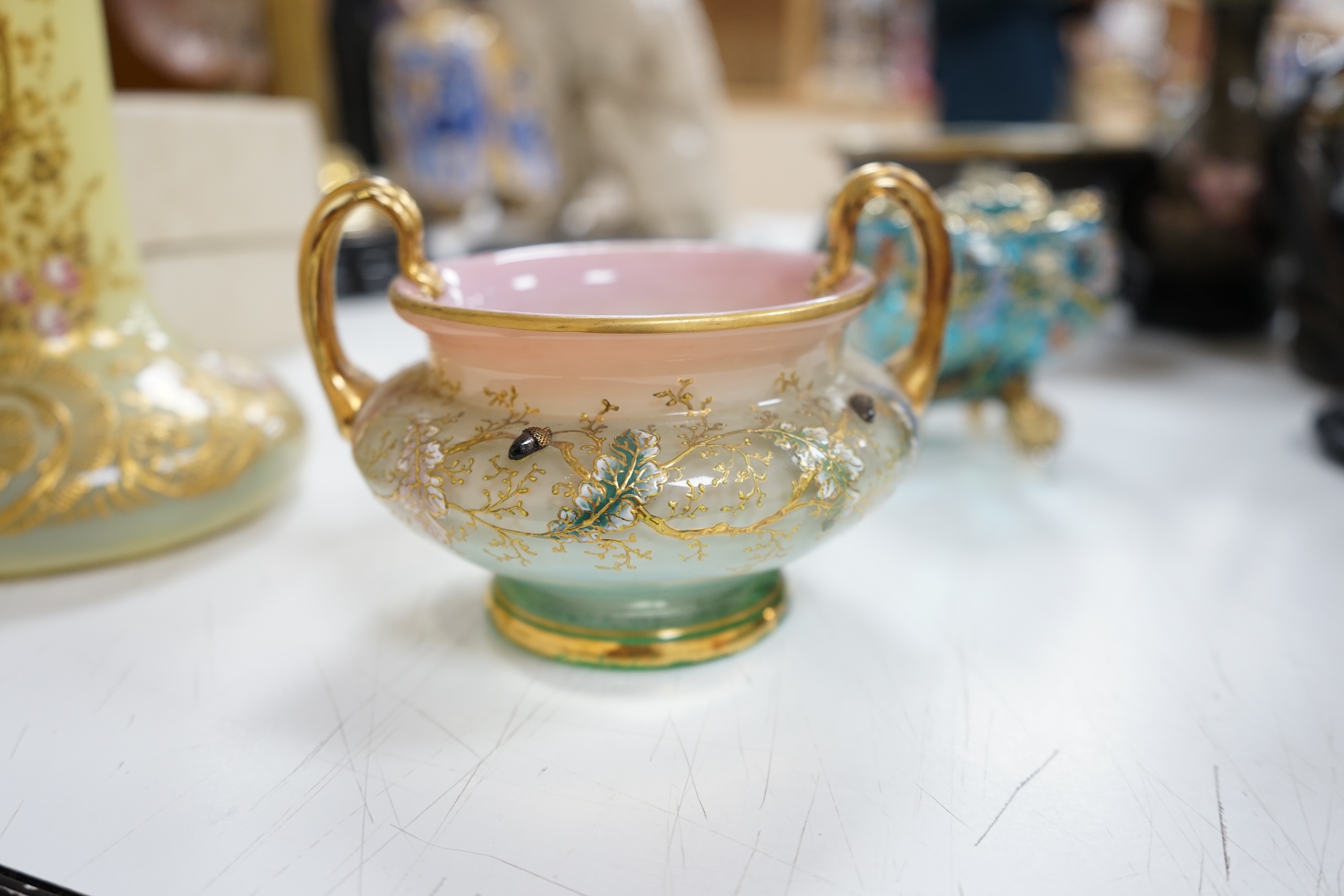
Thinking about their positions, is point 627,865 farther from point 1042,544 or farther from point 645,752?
point 1042,544

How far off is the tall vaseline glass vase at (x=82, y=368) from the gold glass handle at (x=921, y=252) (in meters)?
0.35

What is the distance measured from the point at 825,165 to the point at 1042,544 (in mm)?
2295

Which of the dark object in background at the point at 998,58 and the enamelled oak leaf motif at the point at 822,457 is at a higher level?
the dark object in background at the point at 998,58

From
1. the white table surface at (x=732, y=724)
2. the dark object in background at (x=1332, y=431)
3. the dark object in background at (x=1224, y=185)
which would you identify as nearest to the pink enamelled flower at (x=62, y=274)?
the white table surface at (x=732, y=724)

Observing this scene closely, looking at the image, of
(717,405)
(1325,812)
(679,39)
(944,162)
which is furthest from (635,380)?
(679,39)

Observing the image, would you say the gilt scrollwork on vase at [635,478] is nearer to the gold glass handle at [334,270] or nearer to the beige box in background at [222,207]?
the gold glass handle at [334,270]

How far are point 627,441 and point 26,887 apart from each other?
243 mm

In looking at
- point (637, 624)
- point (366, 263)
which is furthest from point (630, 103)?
point (637, 624)

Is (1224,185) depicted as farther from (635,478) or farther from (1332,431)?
(635,478)

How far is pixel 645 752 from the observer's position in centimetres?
38

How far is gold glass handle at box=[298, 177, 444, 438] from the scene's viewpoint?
1.47ft

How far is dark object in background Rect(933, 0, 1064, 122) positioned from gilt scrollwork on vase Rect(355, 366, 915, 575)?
4.37ft

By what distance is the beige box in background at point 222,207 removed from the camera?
83 cm

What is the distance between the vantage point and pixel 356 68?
5.75 feet
